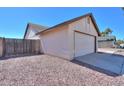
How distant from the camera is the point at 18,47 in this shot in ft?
34.9

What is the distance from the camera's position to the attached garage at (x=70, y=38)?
8.39 meters

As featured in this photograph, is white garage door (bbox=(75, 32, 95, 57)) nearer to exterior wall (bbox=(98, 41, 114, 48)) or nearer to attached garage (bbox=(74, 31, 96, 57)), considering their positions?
attached garage (bbox=(74, 31, 96, 57))

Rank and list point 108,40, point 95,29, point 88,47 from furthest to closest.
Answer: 1. point 108,40
2. point 95,29
3. point 88,47

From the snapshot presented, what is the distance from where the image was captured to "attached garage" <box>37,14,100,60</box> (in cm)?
839

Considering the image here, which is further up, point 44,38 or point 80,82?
point 44,38

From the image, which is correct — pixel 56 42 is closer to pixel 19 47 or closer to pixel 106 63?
pixel 19 47

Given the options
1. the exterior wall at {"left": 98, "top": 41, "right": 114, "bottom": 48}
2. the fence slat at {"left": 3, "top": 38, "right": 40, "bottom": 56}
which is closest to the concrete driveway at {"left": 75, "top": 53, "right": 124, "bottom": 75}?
the fence slat at {"left": 3, "top": 38, "right": 40, "bottom": 56}

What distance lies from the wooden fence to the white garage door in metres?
5.15

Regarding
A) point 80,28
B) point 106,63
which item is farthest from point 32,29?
point 106,63

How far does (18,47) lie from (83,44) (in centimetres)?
655

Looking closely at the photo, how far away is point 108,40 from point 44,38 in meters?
25.7
